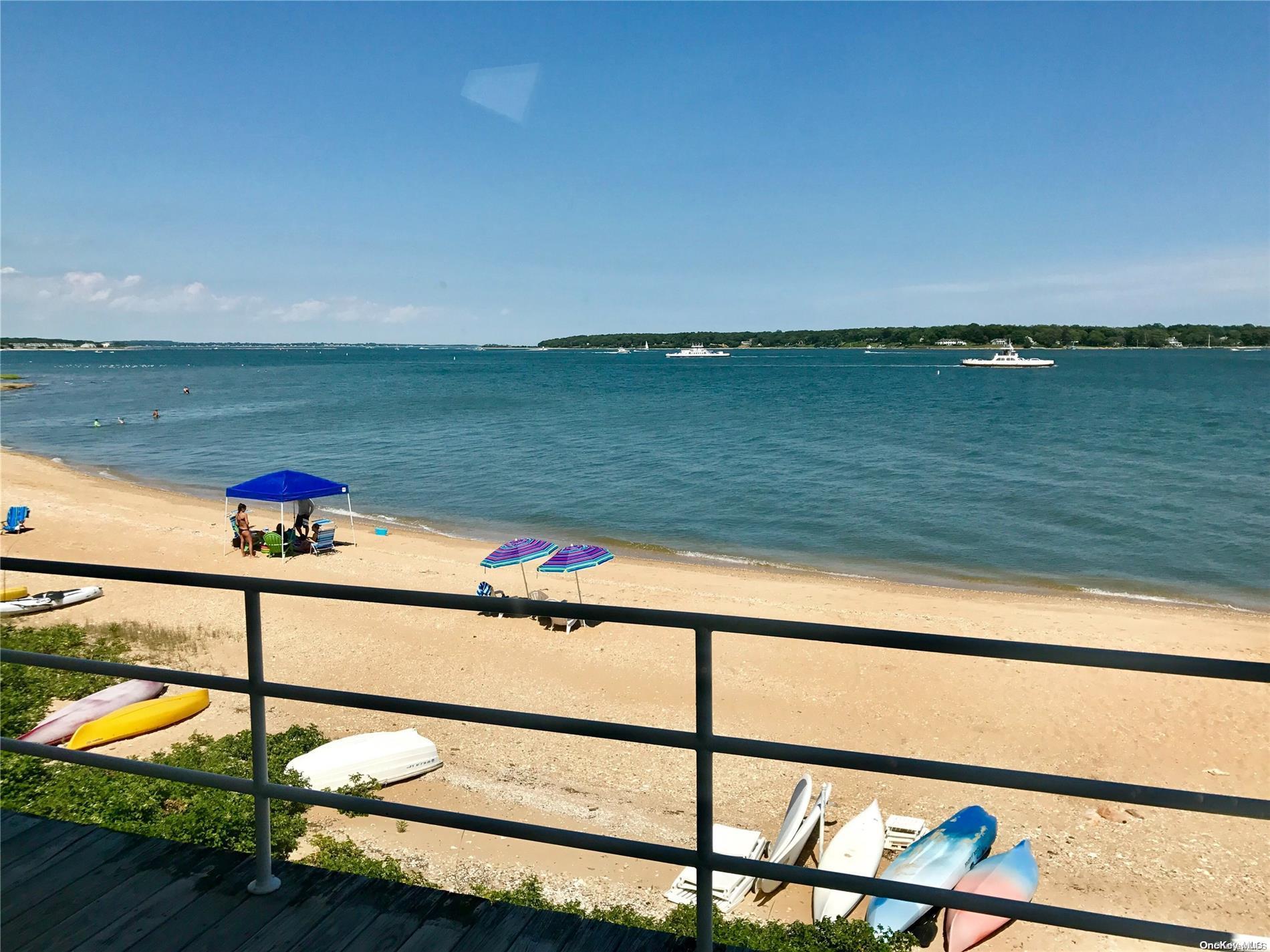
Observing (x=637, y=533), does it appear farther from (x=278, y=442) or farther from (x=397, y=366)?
(x=397, y=366)

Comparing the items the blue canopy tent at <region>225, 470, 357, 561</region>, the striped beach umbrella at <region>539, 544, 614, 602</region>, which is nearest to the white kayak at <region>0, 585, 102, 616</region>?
the blue canopy tent at <region>225, 470, 357, 561</region>

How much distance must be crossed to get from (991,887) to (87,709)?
8.99 meters

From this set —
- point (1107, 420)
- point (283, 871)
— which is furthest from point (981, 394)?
point (283, 871)

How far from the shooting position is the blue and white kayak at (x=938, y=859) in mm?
6402

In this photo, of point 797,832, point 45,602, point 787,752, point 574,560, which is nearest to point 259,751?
point 787,752

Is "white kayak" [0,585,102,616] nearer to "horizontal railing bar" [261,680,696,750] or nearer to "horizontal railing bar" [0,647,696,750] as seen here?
"horizontal railing bar" [0,647,696,750]

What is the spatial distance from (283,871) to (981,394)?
304ft

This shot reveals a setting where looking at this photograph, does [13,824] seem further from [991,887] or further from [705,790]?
[991,887]

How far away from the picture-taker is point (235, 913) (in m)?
2.78

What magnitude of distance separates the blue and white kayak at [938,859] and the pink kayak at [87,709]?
721 cm

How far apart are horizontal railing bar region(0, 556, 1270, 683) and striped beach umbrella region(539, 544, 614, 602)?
454 inches

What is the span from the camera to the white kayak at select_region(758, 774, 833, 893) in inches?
284

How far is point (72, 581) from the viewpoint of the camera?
15.9 metres

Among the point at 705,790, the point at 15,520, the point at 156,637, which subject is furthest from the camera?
the point at 15,520
